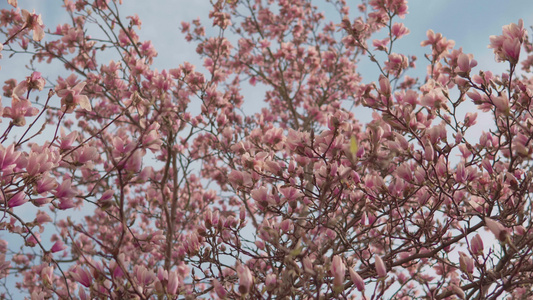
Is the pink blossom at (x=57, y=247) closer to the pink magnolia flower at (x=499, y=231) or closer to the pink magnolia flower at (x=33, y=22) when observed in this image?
the pink magnolia flower at (x=33, y=22)

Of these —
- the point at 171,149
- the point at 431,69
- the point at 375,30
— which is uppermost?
the point at 375,30

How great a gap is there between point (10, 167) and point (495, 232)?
6.76 ft

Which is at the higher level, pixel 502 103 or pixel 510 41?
pixel 510 41

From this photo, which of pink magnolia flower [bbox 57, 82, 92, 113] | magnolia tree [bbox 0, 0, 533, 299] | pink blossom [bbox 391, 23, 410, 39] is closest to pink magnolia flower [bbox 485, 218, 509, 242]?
magnolia tree [bbox 0, 0, 533, 299]

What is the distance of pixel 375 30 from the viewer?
25.8 feet

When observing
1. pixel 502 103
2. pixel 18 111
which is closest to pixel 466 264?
pixel 502 103

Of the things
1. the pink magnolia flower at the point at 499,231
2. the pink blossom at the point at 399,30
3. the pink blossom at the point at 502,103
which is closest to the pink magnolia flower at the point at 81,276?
the pink magnolia flower at the point at 499,231

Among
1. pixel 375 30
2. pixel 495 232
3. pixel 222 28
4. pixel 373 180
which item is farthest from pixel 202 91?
pixel 375 30

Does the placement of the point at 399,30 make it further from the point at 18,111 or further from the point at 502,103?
the point at 18,111

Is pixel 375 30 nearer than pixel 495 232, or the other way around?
pixel 495 232

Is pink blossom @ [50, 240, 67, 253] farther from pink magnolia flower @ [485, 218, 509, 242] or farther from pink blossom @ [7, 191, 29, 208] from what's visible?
pink magnolia flower @ [485, 218, 509, 242]

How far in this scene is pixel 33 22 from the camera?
2.23 meters

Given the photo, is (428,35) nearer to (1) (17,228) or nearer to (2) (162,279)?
(2) (162,279)

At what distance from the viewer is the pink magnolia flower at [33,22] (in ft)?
7.25
